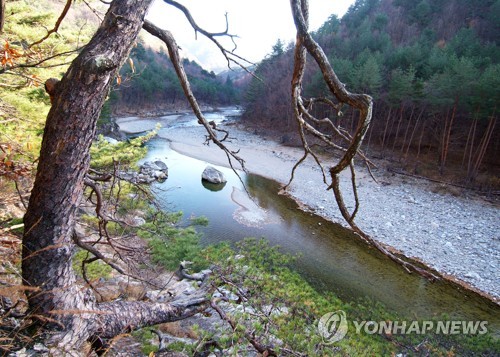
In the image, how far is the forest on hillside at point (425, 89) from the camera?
48.1 ft

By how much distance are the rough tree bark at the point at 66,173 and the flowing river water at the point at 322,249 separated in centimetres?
315

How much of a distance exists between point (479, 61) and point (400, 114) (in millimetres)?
4995

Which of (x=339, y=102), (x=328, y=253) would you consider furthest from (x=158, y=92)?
(x=339, y=102)

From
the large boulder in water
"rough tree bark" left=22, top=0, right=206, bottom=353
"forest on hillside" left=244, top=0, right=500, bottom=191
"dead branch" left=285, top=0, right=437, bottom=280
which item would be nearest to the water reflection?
the large boulder in water

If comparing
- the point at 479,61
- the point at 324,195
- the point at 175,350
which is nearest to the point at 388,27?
the point at 479,61

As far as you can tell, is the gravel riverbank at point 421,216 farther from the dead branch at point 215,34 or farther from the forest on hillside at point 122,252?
the dead branch at point 215,34

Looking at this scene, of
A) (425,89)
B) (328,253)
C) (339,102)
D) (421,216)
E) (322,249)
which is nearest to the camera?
(339,102)

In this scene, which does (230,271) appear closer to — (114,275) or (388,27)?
(114,275)

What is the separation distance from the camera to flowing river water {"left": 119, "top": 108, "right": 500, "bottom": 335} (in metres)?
6.54

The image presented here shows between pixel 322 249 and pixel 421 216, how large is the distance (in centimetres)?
556

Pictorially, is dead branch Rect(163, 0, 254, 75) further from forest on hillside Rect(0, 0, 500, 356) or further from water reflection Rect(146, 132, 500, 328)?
water reflection Rect(146, 132, 500, 328)

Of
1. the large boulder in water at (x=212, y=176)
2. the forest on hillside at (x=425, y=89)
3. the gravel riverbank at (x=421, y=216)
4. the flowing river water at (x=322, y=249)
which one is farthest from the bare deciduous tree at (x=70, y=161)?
the large boulder in water at (x=212, y=176)

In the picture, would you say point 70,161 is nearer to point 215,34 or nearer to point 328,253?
point 215,34

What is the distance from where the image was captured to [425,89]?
16578 mm
